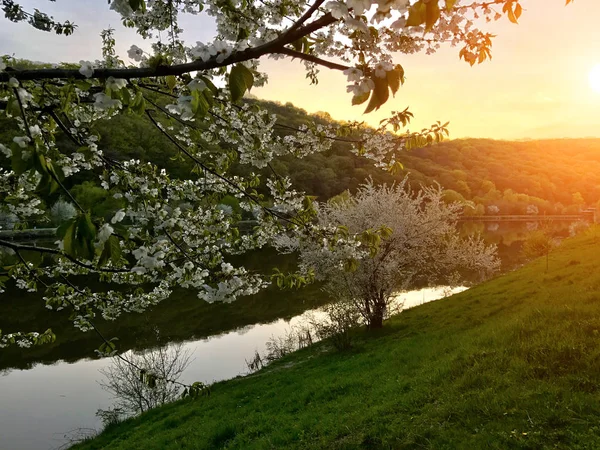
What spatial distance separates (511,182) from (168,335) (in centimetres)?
15857

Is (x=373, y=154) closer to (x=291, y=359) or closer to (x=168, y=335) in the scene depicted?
(x=291, y=359)

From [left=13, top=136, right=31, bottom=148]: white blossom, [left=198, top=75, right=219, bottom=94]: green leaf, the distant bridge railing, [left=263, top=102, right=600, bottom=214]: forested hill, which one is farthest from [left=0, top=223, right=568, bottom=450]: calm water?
the distant bridge railing

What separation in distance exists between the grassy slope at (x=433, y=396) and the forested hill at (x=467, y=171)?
67107 mm

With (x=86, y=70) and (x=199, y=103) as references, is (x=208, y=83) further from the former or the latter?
(x=86, y=70)

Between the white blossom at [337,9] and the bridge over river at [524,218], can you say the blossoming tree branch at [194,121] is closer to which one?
the white blossom at [337,9]

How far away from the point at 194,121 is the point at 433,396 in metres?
6.62

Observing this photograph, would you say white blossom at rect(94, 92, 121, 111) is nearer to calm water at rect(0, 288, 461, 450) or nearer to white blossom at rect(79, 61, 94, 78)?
white blossom at rect(79, 61, 94, 78)

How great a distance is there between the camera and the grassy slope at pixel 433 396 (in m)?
6.20

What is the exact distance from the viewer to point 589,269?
15609mm

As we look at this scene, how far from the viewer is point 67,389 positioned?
18.3m

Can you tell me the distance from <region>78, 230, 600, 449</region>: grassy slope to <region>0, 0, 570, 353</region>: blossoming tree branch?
3.79 meters

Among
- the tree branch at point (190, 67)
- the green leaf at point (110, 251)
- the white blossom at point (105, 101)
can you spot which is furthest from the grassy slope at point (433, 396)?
the white blossom at point (105, 101)

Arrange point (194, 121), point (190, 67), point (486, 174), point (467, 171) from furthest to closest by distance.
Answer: point (486, 174), point (467, 171), point (194, 121), point (190, 67)

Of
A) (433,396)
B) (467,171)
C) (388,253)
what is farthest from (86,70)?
(467,171)
